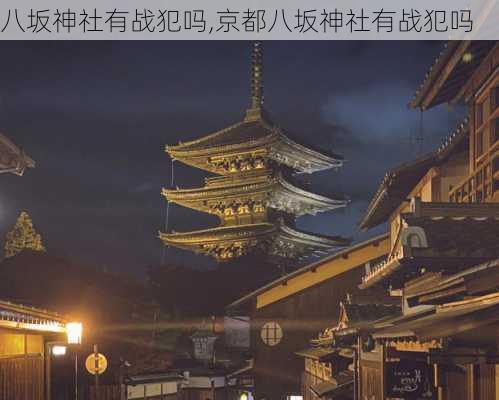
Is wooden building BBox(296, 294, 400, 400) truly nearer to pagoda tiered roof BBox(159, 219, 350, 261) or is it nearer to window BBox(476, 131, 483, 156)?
window BBox(476, 131, 483, 156)

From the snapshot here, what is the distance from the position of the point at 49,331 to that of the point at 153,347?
74.2 feet

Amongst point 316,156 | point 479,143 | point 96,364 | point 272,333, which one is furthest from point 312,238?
point 479,143

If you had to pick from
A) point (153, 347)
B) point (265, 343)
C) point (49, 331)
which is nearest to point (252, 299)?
point (265, 343)

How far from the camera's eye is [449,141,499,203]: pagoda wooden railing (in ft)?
33.9

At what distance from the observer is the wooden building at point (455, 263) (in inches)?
324

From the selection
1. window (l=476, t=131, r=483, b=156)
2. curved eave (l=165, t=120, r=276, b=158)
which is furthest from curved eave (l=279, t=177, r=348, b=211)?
window (l=476, t=131, r=483, b=156)

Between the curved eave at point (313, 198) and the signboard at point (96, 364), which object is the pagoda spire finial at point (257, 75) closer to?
the curved eave at point (313, 198)

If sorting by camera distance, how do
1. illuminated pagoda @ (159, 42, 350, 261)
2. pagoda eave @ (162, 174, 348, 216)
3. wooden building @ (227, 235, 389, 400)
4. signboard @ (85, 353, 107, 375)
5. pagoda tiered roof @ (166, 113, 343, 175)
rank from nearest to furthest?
signboard @ (85, 353, 107, 375) → wooden building @ (227, 235, 389, 400) → pagoda tiered roof @ (166, 113, 343, 175) → pagoda eave @ (162, 174, 348, 216) → illuminated pagoda @ (159, 42, 350, 261)

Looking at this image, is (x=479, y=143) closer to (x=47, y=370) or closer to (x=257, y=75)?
(x=47, y=370)

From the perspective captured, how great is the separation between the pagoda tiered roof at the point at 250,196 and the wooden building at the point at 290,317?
55.0 ft

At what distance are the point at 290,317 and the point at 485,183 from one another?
74.8 ft

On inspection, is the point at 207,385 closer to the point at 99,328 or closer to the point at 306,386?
the point at 99,328

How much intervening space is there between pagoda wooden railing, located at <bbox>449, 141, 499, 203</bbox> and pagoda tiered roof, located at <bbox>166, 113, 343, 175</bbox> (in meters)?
37.6

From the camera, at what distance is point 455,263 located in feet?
31.2
